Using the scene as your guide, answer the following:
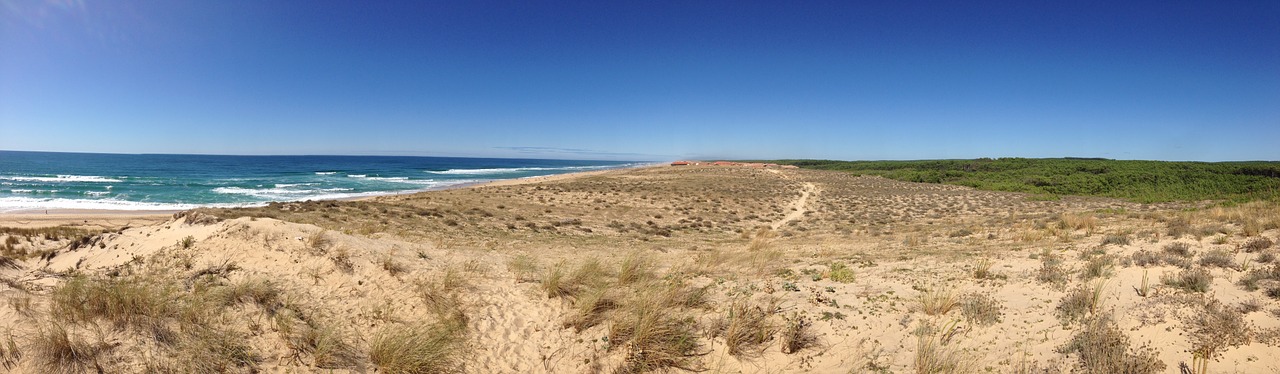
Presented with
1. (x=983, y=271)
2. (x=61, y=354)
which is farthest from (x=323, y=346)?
(x=983, y=271)

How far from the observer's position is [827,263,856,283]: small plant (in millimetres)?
8281

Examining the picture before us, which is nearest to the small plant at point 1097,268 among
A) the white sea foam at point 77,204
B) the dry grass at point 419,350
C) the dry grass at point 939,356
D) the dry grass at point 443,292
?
the dry grass at point 939,356

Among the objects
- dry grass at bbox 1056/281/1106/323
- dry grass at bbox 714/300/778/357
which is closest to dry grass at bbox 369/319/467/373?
dry grass at bbox 714/300/778/357

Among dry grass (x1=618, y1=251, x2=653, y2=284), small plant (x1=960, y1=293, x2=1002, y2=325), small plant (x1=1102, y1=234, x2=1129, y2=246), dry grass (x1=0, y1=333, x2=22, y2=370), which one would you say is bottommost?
dry grass (x1=618, y1=251, x2=653, y2=284)

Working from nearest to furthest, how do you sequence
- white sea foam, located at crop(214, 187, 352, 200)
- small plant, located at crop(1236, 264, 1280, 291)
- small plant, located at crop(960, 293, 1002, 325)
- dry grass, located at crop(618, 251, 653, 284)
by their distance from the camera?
1. small plant, located at crop(960, 293, 1002, 325)
2. small plant, located at crop(1236, 264, 1280, 291)
3. dry grass, located at crop(618, 251, 653, 284)
4. white sea foam, located at crop(214, 187, 352, 200)

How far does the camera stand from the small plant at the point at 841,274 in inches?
326

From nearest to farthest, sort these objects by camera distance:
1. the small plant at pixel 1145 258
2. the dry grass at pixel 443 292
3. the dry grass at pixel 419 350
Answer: the dry grass at pixel 419 350 → the dry grass at pixel 443 292 → the small plant at pixel 1145 258

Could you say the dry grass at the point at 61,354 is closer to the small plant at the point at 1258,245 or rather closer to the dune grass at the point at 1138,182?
the small plant at the point at 1258,245

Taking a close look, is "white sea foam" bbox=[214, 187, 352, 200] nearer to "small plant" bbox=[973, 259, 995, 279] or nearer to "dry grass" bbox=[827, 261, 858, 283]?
"dry grass" bbox=[827, 261, 858, 283]

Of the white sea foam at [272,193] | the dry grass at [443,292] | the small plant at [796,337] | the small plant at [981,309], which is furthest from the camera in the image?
the white sea foam at [272,193]

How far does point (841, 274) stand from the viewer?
862 centimetres

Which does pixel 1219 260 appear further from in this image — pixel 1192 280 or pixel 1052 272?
pixel 1052 272

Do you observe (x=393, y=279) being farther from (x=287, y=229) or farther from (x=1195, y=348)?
(x=1195, y=348)

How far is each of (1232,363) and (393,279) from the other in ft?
32.9
